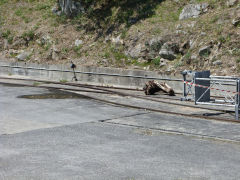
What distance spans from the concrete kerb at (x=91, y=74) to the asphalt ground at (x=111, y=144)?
21.2ft

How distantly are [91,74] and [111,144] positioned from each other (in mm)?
15066

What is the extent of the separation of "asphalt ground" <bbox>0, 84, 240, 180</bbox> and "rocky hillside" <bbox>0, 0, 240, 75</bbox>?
8.67 m

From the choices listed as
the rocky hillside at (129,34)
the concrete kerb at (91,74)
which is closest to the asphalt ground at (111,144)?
the concrete kerb at (91,74)

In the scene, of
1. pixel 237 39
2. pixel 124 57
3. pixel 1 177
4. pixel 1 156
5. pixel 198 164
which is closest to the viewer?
pixel 1 177

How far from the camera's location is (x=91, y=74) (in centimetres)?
2577

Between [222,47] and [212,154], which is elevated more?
[222,47]

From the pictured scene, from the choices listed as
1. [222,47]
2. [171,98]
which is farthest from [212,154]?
[222,47]

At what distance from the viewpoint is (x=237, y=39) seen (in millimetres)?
22969

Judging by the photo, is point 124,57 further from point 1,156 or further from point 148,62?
point 1,156

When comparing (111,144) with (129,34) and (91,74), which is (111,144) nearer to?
(91,74)

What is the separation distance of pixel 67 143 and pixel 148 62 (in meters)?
15.6

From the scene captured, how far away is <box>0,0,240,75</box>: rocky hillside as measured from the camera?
23.6 meters

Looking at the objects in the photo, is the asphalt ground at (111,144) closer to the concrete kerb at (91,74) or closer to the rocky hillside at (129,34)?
the concrete kerb at (91,74)

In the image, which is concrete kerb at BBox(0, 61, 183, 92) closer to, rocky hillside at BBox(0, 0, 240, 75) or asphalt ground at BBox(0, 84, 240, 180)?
rocky hillside at BBox(0, 0, 240, 75)
